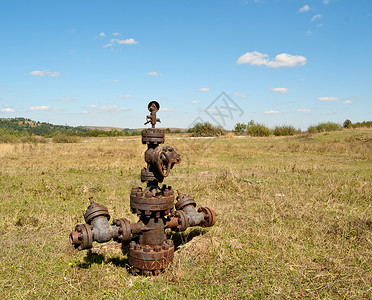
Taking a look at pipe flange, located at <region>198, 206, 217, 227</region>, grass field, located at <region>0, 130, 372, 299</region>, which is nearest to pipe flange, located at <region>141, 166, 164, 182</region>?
pipe flange, located at <region>198, 206, 217, 227</region>

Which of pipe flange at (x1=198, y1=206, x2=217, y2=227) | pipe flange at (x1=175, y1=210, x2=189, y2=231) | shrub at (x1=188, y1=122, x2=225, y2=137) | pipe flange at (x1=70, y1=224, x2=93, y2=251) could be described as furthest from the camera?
shrub at (x1=188, y1=122, x2=225, y2=137)

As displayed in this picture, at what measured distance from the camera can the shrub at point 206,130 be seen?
1294 inches

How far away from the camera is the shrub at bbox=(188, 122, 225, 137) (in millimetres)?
32875

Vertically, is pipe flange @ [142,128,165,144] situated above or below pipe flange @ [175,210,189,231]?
above

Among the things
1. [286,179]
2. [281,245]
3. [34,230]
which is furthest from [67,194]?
[286,179]

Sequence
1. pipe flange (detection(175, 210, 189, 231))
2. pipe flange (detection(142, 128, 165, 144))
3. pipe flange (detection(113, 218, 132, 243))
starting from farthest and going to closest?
pipe flange (detection(175, 210, 189, 231)), pipe flange (detection(142, 128, 165, 144)), pipe flange (detection(113, 218, 132, 243))

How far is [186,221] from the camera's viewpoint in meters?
3.98

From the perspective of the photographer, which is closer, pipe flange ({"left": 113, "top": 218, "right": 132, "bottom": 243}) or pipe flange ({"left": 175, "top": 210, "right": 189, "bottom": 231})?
pipe flange ({"left": 113, "top": 218, "right": 132, "bottom": 243})

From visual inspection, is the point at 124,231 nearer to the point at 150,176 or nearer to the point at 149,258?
the point at 149,258

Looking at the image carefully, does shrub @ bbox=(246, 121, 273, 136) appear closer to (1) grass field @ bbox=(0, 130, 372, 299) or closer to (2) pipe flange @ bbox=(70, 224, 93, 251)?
(1) grass field @ bbox=(0, 130, 372, 299)

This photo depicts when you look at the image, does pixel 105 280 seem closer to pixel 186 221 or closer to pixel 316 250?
pixel 186 221

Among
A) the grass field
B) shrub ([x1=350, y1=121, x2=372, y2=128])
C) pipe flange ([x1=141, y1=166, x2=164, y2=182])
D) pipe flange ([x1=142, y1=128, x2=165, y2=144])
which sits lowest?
the grass field

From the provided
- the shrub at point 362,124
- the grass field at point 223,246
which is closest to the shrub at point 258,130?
the shrub at point 362,124

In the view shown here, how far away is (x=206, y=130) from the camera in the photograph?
33469 mm
